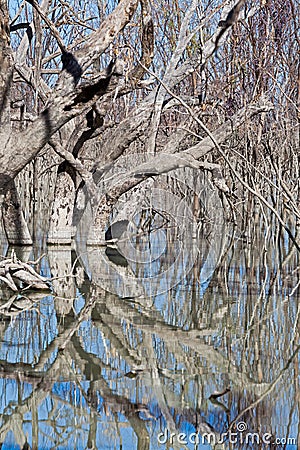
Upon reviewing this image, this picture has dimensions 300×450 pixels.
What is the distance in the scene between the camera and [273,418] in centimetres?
332

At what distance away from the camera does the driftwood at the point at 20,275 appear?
6.06 m

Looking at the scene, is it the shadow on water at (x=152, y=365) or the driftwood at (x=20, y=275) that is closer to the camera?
the shadow on water at (x=152, y=365)

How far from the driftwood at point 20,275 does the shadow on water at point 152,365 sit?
0.14 metres

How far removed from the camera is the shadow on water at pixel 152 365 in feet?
10.3

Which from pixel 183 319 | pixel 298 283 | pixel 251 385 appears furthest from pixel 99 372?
pixel 298 283

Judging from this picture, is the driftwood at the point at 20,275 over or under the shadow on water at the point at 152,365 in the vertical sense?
over

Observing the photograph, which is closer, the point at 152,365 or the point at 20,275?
the point at 152,365

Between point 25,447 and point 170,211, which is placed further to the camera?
point 170,211

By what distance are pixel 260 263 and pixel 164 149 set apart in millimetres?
3100

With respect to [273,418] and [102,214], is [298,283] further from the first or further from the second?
[102,214]

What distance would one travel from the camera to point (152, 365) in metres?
4.26

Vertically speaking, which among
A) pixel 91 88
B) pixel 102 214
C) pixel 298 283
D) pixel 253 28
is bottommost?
pixel 298 283

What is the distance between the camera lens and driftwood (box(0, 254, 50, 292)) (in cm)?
606

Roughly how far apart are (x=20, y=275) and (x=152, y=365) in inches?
101
